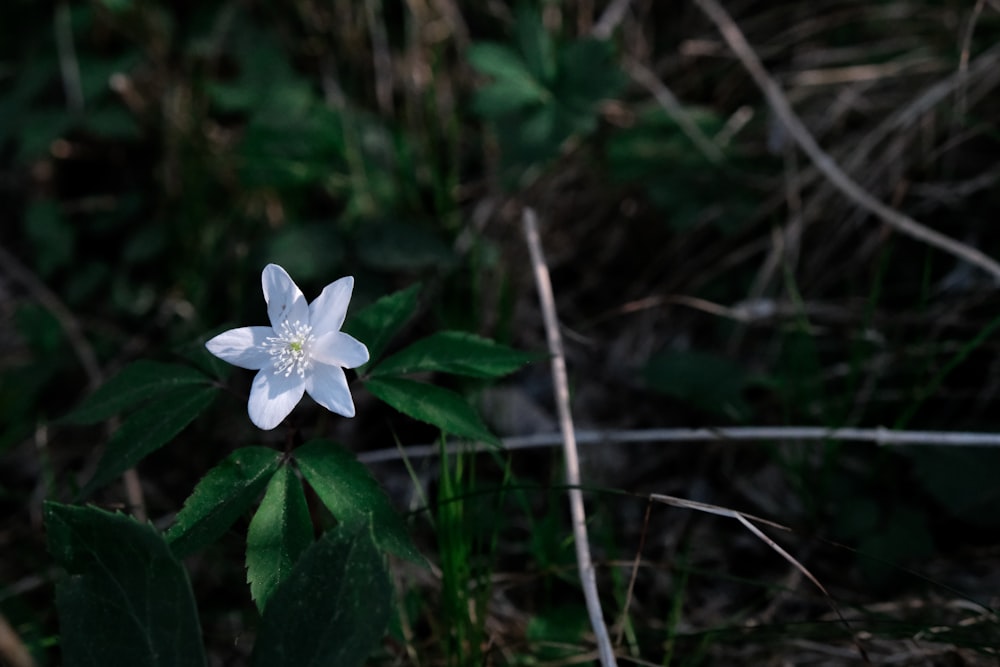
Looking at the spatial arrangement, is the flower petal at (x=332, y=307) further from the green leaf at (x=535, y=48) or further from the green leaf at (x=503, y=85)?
the green leaf at (x=535, y=48)

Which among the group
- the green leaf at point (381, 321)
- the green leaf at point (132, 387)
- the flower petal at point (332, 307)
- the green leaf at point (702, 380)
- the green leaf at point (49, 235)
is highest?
the flower petal at point (332, 307)

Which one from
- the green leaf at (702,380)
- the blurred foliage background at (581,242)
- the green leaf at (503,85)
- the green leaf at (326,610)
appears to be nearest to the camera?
the green leaf at (326,610)

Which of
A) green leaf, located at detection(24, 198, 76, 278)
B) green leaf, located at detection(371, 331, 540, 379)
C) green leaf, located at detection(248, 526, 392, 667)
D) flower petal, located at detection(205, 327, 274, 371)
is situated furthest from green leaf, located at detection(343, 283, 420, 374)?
green leaf, located at detection(24, 198, 76, 278)

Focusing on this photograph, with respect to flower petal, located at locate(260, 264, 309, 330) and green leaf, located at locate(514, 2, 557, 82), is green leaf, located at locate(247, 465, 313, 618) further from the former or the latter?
green leaf, located at locate(514, 2, 557, 82)

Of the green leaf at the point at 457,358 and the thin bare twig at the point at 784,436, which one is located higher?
the green leaf at the point at 457,358

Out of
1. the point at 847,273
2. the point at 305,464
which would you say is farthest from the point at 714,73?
the point at 305,464

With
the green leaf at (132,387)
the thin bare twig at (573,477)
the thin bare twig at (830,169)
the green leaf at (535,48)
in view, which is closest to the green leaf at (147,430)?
the green leaf at (132,387)
